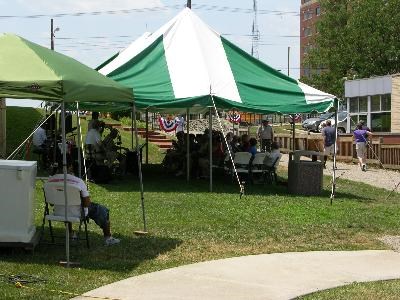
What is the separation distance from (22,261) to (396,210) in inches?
305

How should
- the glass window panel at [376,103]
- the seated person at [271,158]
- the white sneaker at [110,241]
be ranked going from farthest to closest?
the glass window panel at [376,103] → the seated person at [271,158] → the white sneaker at [110,241]

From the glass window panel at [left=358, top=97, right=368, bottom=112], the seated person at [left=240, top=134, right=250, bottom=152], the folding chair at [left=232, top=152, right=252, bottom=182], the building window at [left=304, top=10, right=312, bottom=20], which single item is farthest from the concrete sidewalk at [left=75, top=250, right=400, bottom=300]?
the building window at [left=304, top=10, right=312, bottom=20]

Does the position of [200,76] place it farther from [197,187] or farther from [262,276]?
[262,276]

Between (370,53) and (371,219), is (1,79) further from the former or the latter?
(370,53)

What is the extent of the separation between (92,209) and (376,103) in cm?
2353

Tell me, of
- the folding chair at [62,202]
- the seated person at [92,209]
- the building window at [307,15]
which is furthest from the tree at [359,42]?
the building window at [307,15]

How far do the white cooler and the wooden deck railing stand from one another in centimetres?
1906

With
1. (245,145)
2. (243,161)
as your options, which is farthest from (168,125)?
(243,161)

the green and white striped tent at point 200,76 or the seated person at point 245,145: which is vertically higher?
the green and white striped tent at point 200,76

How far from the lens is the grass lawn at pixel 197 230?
7898mm

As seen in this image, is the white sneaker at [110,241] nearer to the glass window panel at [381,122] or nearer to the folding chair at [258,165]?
the folding chair at [258,165]

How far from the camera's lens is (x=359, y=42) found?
47062mm

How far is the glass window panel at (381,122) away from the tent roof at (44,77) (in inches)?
876

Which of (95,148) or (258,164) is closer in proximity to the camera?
(95,148)
